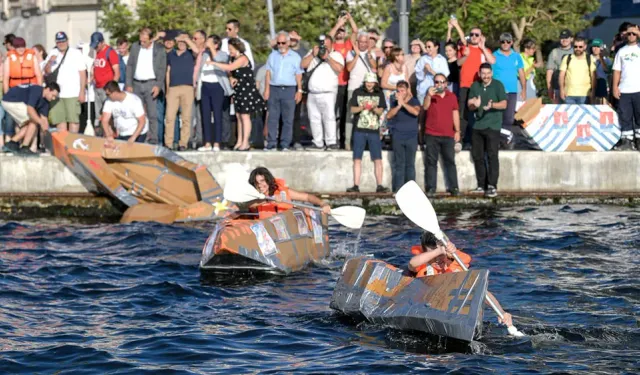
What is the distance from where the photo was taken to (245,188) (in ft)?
52.7

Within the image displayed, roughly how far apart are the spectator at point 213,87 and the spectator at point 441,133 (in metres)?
3.37

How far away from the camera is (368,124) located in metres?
20.3

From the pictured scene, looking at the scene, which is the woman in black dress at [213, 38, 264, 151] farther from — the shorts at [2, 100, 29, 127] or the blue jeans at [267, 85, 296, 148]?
the shorts at [2, 100, 29, 127]

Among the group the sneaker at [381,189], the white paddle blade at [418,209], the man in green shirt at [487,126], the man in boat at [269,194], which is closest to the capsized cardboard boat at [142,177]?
the sneaker at [381,189]

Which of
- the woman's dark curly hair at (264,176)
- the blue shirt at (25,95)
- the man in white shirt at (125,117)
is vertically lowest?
the woman's dark curly hair at (264,176)

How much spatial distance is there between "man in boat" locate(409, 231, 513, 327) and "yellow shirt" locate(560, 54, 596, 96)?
9.35 metres

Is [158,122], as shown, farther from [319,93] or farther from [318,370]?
[318,370]

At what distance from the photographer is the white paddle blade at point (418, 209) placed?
12.1 metres

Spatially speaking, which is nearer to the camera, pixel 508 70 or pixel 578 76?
pixel 508 70

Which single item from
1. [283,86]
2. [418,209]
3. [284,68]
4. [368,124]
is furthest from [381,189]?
[418,209]

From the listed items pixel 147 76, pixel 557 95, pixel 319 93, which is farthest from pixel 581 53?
pixel 147 76

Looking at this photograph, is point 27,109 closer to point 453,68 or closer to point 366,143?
point 366,143

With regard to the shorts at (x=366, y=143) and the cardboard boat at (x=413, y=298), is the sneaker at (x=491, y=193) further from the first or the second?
the cardboard boat at (x=413, y=298)

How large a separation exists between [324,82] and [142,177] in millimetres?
3344
